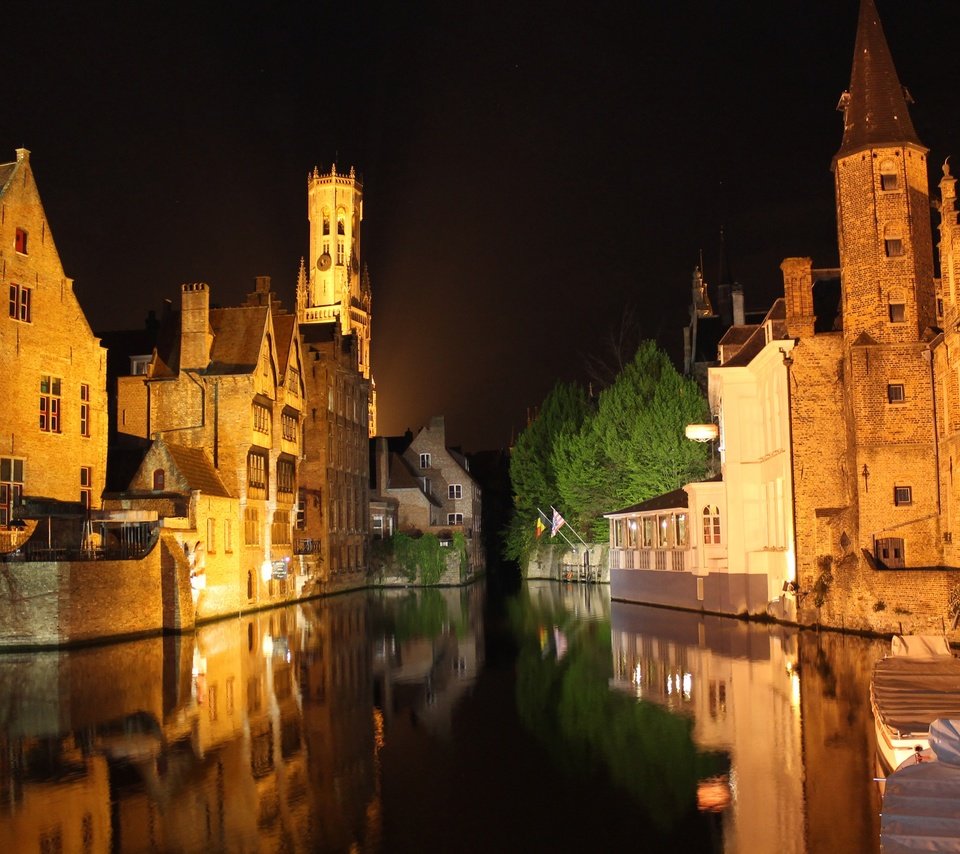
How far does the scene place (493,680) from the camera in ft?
86.0

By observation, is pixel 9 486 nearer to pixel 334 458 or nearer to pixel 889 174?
pixel 334 458

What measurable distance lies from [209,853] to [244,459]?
3871 cm

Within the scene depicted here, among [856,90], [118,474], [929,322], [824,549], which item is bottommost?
[824,549]

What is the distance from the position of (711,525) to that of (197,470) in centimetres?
2279

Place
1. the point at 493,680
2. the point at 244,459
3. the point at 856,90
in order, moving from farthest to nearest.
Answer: the point at 244,459 → the point at 856,90 → the point at 493,680

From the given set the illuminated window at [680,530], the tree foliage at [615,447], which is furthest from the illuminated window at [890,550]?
the tree foliage at [615,447]

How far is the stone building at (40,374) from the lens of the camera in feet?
131

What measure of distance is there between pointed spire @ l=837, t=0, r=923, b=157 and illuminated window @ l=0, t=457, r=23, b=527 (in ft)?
108

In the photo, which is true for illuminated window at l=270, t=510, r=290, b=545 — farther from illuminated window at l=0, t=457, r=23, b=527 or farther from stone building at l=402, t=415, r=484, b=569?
stone building at l=402, t=415, r=484, b=569

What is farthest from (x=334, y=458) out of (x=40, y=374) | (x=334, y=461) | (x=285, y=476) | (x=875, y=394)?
(x=875, y=394)

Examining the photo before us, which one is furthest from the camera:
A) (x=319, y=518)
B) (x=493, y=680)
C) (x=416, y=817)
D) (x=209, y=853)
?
(x=319, y=518)

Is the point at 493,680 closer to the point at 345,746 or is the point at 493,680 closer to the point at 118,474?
the point at 345,746

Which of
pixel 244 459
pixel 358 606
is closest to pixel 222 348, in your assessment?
pixel 244 459

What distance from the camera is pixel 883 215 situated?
3716 cm
